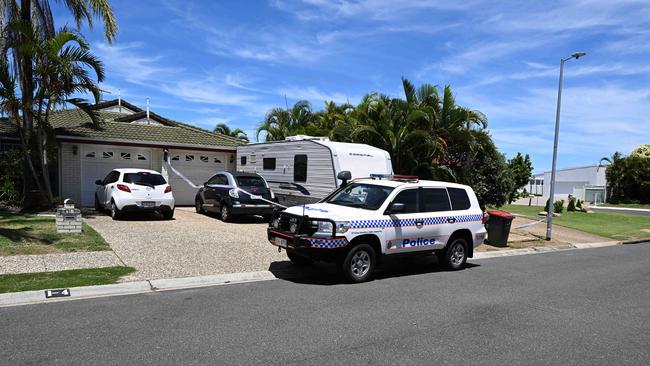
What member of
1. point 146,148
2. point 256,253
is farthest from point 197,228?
point 146,148

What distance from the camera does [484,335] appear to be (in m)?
5.81

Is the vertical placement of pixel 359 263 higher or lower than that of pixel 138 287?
higher

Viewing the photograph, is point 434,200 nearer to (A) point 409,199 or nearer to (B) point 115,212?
(A) point 409,199

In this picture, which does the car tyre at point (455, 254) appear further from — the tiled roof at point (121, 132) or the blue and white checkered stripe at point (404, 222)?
the tiled roof at point (121, 132)

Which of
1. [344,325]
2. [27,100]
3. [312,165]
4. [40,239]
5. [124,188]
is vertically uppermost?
[27,100]

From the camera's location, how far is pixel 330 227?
834cm

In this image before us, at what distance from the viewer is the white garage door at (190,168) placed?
19.8 m

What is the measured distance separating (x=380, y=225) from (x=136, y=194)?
827 centimetres

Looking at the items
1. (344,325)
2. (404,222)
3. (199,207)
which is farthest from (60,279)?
(199,207)

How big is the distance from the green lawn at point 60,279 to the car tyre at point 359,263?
362 centimetres

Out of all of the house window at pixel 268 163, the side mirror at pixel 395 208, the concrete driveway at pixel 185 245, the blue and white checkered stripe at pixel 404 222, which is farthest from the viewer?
the house window at pixel 268 163

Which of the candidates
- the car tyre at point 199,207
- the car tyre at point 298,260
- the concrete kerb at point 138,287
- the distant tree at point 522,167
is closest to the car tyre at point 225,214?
the car tyre at point 199,207

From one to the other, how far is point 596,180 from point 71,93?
69.9 m

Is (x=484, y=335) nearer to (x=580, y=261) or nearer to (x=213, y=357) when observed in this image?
(x=213, y=357)
